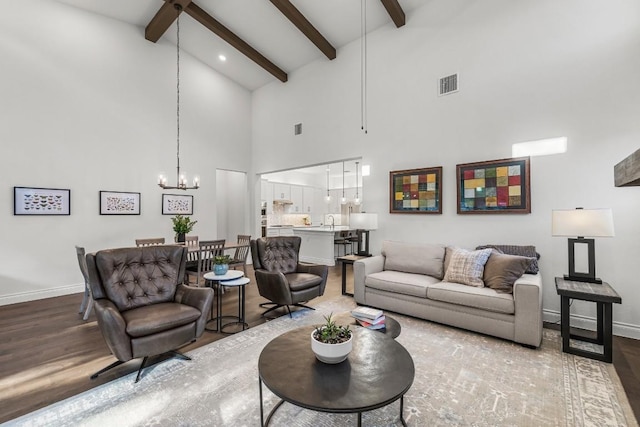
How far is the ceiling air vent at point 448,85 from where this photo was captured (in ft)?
14.0

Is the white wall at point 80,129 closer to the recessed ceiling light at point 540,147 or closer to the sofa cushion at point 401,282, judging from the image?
the sofa cushion at point 401,282

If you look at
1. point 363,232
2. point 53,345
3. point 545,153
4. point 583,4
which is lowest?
point 53,345

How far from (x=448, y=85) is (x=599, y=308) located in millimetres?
3321

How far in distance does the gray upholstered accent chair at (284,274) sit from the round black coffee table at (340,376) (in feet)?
5.08

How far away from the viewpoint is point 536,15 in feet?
11.9

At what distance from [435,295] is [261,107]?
6063mm

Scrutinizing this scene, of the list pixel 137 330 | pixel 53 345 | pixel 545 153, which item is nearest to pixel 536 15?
pixel 545 153

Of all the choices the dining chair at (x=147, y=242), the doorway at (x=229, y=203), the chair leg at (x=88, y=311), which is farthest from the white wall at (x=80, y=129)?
the chair leg at (x=88, y=311)

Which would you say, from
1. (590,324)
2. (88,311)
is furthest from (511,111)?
(88,311)

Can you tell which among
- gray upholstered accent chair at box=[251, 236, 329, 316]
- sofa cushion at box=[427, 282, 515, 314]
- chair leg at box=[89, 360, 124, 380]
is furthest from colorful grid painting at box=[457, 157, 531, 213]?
chair leg at box=[89, 360, 124, 380]

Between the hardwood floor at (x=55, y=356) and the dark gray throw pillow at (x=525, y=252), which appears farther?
the dark gray throw pillow at (x=525, y=252)

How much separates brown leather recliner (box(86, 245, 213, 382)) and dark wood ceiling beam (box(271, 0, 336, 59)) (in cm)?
419

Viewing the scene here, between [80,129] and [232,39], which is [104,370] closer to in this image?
[80,129]

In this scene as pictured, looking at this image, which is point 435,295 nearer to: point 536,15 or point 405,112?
point 405,112
